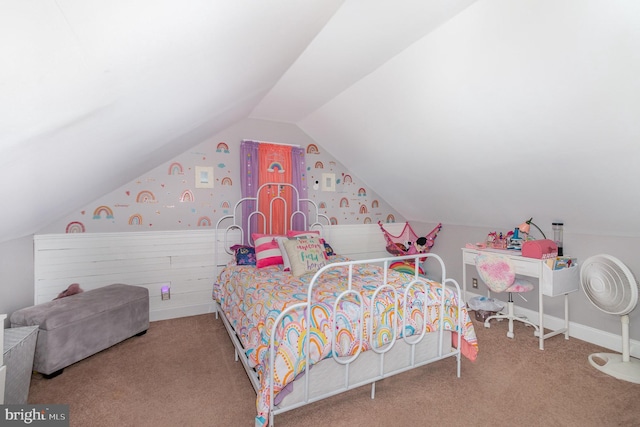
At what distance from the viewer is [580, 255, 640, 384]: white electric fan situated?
226 cm

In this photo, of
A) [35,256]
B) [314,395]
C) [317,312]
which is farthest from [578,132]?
[35,256]

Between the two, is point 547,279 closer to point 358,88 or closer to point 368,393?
point 368,393

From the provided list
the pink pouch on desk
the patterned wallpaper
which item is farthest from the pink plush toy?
the pink pouch on desk

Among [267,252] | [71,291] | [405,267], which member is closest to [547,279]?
[405,267]

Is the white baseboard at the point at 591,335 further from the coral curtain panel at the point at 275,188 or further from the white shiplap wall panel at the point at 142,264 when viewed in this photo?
the white shiplap wall panel at the point at 142,264

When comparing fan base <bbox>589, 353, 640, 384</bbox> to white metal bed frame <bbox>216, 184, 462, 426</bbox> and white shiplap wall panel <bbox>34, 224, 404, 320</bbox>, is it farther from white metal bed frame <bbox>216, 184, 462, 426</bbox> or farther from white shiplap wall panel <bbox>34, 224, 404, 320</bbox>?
white shiplap wall panel <bbox>34, 224, 404, 320</bbox>

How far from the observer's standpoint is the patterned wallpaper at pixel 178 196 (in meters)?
3.18

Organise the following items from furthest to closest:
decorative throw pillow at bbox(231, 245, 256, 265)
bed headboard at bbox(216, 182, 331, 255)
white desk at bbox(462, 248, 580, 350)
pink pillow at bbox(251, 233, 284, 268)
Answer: bed headboard at bbox(216, 182, 331, 255) < decorative throw pillow at bbox(231, 245, 256, 265) < pink pillow at bbox(251, 233, 284, 268) < white desk at bbox(462, 248, 580, 350)

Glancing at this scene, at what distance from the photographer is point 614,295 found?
2352mm

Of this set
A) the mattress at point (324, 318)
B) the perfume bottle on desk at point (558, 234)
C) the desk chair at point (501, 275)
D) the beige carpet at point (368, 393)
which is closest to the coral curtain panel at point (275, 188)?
the mattress at point (324, 318)

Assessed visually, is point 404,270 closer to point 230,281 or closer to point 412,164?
point 412,164

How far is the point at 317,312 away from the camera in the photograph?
178 cm

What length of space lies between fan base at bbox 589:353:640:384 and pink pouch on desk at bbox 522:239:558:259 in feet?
2.83

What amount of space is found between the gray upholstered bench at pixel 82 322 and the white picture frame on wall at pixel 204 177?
50.6 inches
